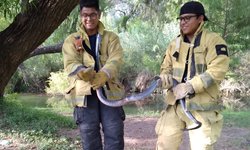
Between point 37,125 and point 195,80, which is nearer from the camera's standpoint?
point 195,80

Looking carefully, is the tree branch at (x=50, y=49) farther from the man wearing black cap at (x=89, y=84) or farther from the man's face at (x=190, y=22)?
the man's face at (x=190, y=22)

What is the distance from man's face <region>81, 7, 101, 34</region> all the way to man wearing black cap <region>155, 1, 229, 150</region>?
693mm

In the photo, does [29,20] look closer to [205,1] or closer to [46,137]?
[46,137]

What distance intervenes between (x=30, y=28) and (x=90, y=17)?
2178 millimetres

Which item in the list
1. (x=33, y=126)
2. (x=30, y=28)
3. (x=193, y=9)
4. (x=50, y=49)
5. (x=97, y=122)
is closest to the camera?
(x=193, y=9)

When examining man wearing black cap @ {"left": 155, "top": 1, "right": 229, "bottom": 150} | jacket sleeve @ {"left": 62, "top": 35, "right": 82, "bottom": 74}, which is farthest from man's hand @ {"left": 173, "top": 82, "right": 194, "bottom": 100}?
jacket sleeve @ {"left": 62, "top": 35, "right": 82, "bottom": 74}

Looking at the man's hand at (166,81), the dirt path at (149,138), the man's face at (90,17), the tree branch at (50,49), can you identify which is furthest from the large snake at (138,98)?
the tree branch at (50,49)

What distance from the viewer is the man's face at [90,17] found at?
3.40 metres

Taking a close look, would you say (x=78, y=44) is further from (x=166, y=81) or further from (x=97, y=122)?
(x=166, y=81)

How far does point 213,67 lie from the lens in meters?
3.12

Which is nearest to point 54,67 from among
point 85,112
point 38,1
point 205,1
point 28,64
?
point 28,64

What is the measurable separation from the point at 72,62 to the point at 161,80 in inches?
29.6

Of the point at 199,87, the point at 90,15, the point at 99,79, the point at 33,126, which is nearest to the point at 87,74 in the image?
the point at 99,79

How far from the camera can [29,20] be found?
17.3 feet
